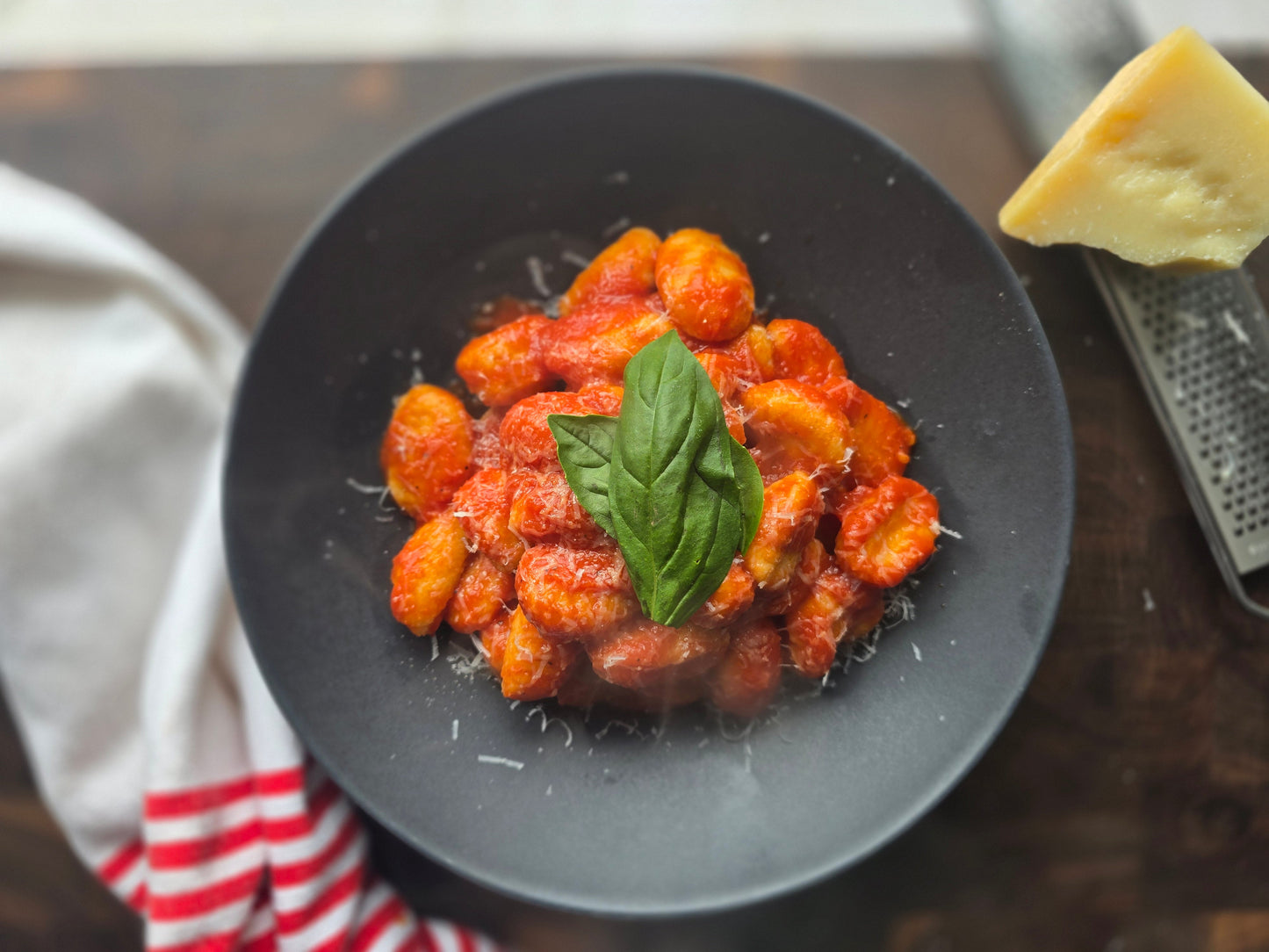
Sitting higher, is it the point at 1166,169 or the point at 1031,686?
the point at 1166,169

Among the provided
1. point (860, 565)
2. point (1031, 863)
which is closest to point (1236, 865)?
point (1031, 863)

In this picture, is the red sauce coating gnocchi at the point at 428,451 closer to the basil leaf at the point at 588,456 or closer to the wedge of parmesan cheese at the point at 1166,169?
the basil leaf at the point at 588,456

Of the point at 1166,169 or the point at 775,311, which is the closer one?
the point at 1166,169

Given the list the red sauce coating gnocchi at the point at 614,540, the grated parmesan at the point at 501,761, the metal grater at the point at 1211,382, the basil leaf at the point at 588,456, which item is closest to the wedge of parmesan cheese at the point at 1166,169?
the metal grater at the point at 1211,382

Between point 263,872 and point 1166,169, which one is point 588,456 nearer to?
point 1166,169

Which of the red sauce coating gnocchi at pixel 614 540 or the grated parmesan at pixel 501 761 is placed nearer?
the red sauce coating gnocchi at pixel 614 540

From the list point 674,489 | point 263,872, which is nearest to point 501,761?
point 674,489
